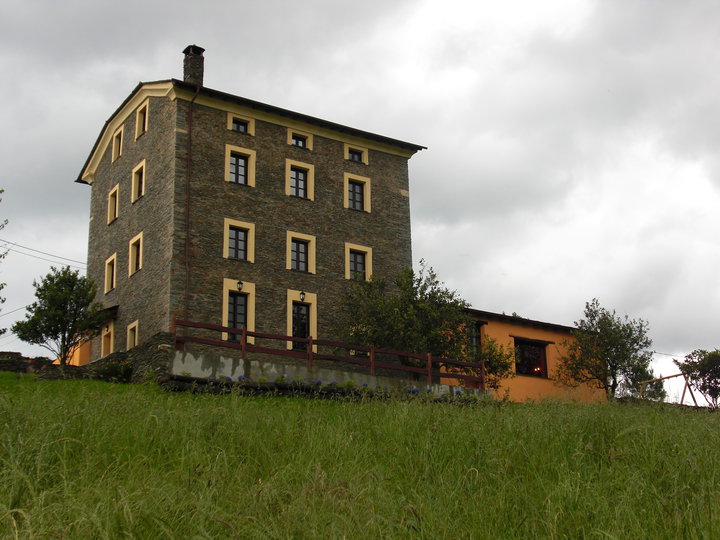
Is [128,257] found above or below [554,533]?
above

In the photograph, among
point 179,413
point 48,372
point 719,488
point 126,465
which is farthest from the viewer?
point 48,372

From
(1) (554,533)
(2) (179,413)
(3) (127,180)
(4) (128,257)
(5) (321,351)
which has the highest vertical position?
(3) (127,180)

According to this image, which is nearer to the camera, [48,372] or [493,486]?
[493,486]

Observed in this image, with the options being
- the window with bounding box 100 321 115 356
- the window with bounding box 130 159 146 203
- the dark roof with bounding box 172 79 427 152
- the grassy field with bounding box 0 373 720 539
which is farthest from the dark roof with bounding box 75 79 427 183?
the grassy field with bounding box 0 373 720 539

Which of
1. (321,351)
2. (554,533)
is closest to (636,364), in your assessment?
(321,351)

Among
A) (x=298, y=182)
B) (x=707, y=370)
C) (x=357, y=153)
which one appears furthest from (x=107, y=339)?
(x=707, y=370)

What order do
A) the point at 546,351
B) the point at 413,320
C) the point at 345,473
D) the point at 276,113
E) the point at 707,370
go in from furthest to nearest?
the point at 707,370
the point at 546,351
the point at 276,113
the point at 413,320
the point at 345,473

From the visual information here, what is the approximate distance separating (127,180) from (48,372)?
11.5m

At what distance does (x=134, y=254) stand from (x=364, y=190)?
969 centimetres

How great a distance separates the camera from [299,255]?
31250 millimetres

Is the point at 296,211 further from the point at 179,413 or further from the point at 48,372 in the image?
the point at 179,413

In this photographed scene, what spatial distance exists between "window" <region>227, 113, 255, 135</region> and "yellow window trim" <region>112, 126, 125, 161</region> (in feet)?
19.9

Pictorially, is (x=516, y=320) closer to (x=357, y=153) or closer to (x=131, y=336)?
(x=357, y=153)

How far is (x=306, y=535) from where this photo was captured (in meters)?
6.98
